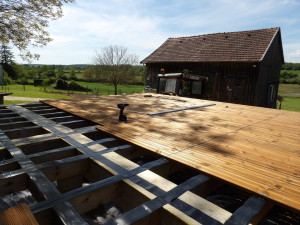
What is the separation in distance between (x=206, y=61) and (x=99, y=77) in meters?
21.9

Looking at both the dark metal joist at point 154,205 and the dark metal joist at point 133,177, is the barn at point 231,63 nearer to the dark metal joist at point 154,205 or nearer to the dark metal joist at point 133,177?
the dark metal joist at point 133,177

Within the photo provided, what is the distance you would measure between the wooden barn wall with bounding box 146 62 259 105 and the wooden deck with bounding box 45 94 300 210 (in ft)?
31.7

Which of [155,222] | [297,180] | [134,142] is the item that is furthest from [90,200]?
[297,180]

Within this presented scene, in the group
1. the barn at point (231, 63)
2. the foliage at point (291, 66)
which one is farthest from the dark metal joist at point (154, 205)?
the foliage at point (291, 66)

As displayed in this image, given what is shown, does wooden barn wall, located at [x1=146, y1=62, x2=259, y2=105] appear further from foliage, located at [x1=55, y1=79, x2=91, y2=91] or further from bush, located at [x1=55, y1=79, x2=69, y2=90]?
bush, located at [x1=55, y1=79, x2=69, y2=90]

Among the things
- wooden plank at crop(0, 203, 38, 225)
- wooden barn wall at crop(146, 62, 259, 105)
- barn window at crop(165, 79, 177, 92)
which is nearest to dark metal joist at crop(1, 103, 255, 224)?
wooden plank at crop(0, 203, 38, 225)

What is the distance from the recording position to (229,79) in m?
Answer: 16.1

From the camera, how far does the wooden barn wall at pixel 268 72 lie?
15584mm

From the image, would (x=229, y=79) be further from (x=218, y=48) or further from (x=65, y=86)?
(x=65, y=86)

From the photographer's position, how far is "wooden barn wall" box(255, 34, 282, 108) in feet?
51.1

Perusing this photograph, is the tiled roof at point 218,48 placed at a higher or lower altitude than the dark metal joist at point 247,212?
higher

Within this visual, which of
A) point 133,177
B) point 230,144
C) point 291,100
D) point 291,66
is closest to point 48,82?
point 230,144

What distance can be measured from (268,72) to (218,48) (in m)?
4.70

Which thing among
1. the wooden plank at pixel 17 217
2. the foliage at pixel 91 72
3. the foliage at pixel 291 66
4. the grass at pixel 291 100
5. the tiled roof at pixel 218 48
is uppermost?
the foliage at pixel 291 66
